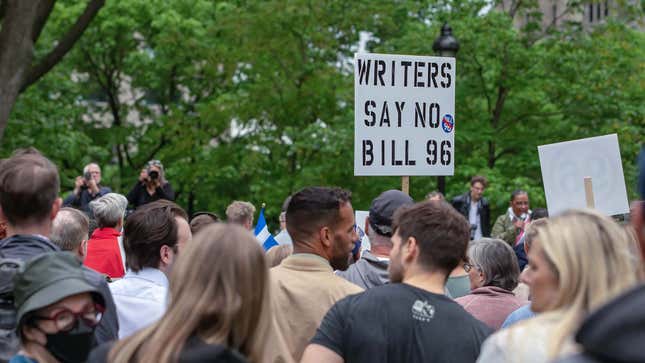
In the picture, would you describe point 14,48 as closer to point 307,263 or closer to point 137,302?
point 137,302

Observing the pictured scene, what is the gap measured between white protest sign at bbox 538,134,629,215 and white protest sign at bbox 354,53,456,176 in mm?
1007

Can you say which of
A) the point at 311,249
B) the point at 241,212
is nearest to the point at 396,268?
the point at 311,249

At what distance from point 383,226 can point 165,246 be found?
1373mm

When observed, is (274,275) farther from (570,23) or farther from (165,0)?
(165,0)

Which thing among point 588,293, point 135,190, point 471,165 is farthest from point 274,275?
point 471,165

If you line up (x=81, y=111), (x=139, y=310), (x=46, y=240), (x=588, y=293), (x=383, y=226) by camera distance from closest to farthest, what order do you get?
(x=588, y=293)
(x=46, y=240)
(x=139, y=310)
(x=383, y=226)
(x=81, y=111)

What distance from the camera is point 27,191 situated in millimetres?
4039

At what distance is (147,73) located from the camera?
1084 inches

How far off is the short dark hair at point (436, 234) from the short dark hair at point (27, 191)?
1448 millimetres

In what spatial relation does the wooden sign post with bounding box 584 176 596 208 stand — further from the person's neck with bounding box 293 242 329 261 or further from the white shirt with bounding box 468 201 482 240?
the white shirt with bounding box 468 201 482 240

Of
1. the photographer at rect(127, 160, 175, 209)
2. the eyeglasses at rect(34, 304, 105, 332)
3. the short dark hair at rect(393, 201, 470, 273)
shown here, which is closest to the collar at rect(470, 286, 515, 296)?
the short dark hair at rect(393, 201, 470, 273)

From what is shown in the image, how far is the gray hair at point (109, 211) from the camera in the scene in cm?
A: 727

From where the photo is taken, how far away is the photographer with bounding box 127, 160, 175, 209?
12.5 meters

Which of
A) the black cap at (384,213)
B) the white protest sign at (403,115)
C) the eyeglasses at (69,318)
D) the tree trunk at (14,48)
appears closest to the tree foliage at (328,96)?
the tree trunk at (14,48)
